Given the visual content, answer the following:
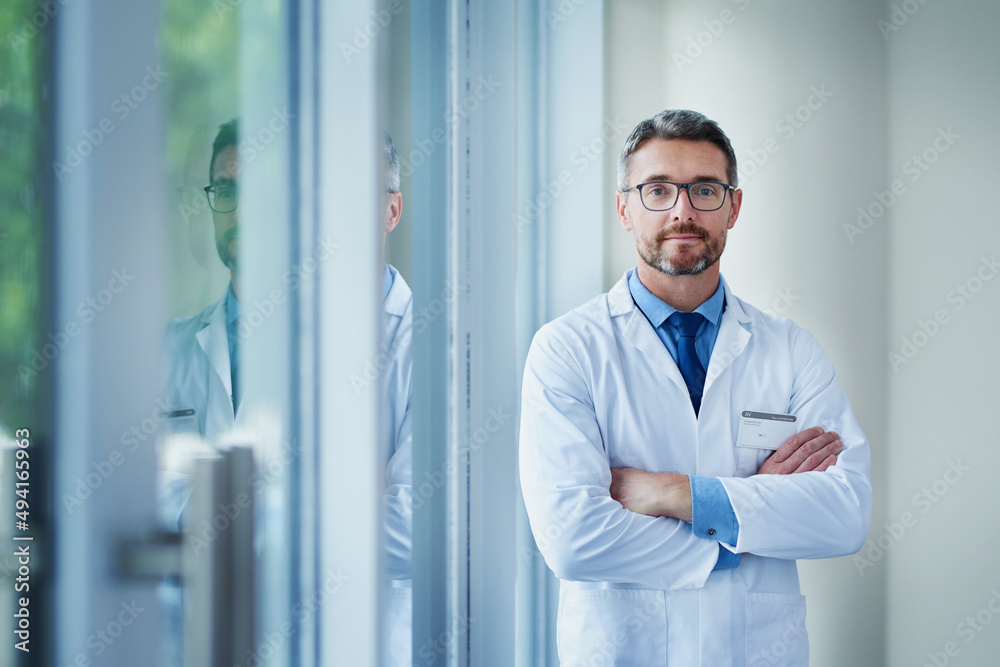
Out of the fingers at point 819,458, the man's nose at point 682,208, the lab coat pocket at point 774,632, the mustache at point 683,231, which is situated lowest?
the lab coat pocket at point 774,632

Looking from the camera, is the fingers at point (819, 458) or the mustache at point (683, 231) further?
the mustache at point (683, 231)

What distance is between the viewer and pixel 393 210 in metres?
1.13

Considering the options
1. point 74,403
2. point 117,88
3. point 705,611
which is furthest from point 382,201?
point 705,611

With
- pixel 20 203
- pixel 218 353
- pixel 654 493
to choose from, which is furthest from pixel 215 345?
pixel 654 493

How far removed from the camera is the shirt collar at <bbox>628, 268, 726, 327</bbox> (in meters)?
1.58

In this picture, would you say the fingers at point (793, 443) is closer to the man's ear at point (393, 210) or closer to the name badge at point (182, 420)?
the man's ear at point (393, 210)

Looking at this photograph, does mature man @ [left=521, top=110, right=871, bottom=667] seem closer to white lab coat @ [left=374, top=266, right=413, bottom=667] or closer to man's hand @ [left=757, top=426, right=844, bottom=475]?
man's hand @ [left=757, top=426, right=844, bottom=475]

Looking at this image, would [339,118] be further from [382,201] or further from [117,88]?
[117,88]

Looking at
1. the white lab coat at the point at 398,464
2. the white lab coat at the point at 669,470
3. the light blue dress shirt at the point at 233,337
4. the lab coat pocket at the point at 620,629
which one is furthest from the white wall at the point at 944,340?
the light blue dress shirt at the point at 233,337

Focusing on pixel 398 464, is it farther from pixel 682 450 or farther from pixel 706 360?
pixel 706 360

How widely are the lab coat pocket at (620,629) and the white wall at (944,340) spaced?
2.66 ft

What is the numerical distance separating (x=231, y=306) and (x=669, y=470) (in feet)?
3.41

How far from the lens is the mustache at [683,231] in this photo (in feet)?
5.14

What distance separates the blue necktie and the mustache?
19 cm
